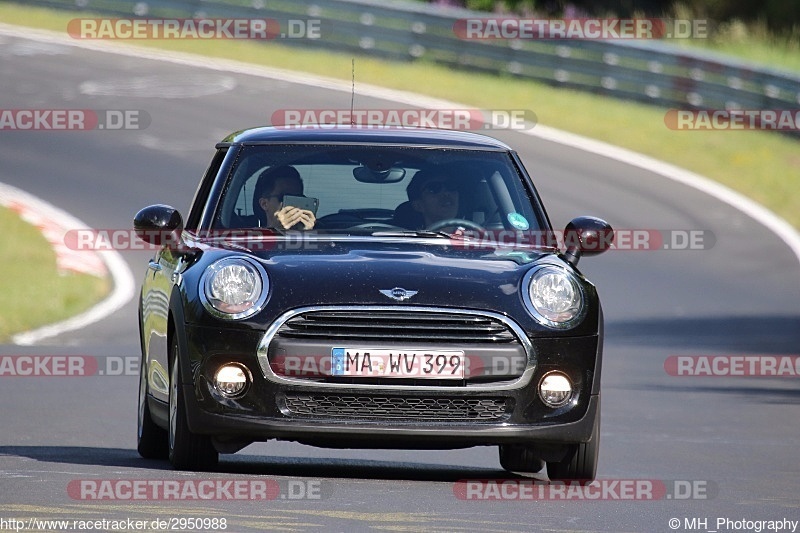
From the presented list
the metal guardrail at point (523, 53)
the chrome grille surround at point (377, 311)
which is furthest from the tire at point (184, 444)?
the metal guardrail at point (523, 53)

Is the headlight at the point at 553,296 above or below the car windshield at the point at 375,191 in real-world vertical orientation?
below

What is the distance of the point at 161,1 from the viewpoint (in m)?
34.2

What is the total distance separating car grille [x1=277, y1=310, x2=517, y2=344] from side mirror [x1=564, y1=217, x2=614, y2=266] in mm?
1106

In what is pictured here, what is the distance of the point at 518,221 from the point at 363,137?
34.9 inches

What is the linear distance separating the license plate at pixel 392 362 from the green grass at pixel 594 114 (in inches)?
759

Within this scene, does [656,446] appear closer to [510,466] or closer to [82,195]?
[510,466]

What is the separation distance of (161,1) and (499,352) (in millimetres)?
26386

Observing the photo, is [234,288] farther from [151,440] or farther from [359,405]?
[151,440]

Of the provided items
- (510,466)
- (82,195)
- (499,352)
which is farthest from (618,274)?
(499,352)

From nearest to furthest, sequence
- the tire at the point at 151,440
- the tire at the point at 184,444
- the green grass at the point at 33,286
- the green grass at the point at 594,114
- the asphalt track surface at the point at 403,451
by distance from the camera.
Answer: the asphalt track surface at the point at 403,451 < the tire at the point at 184,444 < the tire at the point at 151,440 < the green grass at the point at 33,286 < the green grass at the point at 594,114

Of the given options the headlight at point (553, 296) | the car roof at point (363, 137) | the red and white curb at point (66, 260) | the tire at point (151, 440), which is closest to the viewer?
the headlight at point (553, 296)

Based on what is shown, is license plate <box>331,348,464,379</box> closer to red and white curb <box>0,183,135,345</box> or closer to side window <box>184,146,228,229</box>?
side window <box>184,146,228,229</box>

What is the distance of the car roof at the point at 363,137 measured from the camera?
991 centimetres

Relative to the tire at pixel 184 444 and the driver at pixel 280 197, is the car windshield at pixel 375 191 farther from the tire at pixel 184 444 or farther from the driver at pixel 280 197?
the tire at pixel 184 444
